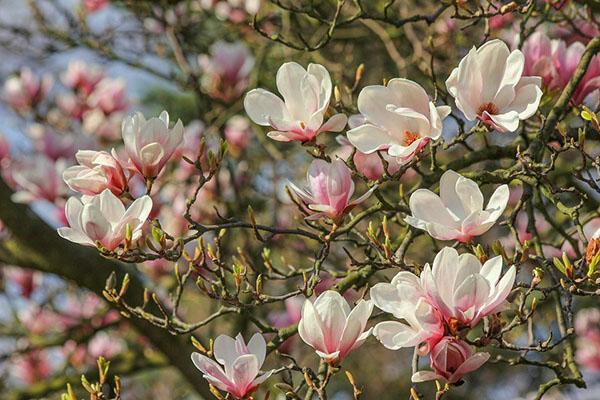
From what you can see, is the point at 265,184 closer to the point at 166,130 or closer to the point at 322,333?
the point at 166,130

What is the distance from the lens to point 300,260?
3154 millimetres

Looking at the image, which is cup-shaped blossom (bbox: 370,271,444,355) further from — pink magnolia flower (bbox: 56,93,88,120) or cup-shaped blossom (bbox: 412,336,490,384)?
pink magnolia flower (bbox: 56,93,88,120)

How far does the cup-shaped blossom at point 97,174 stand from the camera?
Answer: 1.31 meters

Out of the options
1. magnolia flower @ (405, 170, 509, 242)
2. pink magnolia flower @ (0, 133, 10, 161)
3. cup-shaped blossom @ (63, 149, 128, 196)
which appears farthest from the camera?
pink magnolia flower @ (0, 133, 10, 161)

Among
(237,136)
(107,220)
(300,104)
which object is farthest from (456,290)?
(237,136)

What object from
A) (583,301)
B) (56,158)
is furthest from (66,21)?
(583,301)

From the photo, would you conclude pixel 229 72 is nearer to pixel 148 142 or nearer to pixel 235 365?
pixel 148 142

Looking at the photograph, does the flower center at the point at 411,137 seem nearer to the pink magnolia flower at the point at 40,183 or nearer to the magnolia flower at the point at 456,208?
the magnolia flower at the point at 456,208

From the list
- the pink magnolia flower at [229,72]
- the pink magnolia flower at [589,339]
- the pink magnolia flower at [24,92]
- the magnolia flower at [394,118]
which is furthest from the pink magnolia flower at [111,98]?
the magnolia flower at [394,118]

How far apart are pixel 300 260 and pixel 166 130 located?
6.10ft

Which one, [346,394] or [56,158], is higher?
[56,158]

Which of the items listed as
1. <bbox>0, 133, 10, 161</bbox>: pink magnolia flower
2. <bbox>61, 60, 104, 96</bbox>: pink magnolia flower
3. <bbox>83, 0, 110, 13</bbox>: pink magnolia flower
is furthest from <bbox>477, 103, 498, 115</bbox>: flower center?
<bbox>61, 60, 104, 96</bbox>: pink magnolia flower

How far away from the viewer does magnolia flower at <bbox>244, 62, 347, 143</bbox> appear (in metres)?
1.31

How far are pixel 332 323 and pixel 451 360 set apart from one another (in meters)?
0.16
